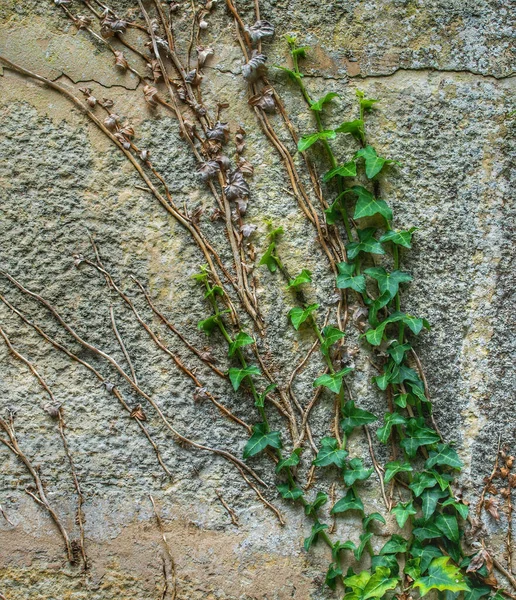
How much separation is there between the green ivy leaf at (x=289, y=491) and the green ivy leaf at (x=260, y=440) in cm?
12

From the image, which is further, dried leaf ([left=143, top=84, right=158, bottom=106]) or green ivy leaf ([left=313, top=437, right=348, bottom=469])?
dried leaf ([left=143, top=84, right=158, bottom=106])

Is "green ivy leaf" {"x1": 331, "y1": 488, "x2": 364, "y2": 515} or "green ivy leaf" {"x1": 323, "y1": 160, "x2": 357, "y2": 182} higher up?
"green ivy leaf" {"x1": 323, "y1": 160, "x2": 357, "y2": 182}

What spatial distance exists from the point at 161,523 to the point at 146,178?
1.07 meters

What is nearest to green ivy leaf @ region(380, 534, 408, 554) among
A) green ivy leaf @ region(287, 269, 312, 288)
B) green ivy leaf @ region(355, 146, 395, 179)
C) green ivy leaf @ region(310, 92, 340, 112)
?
green ivy leaf @ region(287, 269, 312, 288)

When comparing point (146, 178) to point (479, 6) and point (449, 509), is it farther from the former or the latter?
point (449, 509)

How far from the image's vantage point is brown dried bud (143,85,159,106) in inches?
76.2

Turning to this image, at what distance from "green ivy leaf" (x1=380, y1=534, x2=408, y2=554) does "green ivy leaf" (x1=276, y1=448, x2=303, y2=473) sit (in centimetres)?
36

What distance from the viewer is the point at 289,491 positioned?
1.83 metres

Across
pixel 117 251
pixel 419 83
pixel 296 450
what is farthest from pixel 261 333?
pixel 419 83

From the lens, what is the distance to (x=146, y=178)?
1922 mm

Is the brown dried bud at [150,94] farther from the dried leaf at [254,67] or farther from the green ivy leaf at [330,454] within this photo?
the green ivy leaf at [330,454]

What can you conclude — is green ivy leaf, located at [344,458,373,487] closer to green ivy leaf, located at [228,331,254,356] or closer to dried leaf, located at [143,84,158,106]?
green ivy leaf, located at [228,331,254,356]

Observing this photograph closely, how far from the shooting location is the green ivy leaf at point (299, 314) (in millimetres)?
1868

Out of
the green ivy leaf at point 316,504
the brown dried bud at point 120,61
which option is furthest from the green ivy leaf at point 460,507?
the brown dried bud at point 120,61
